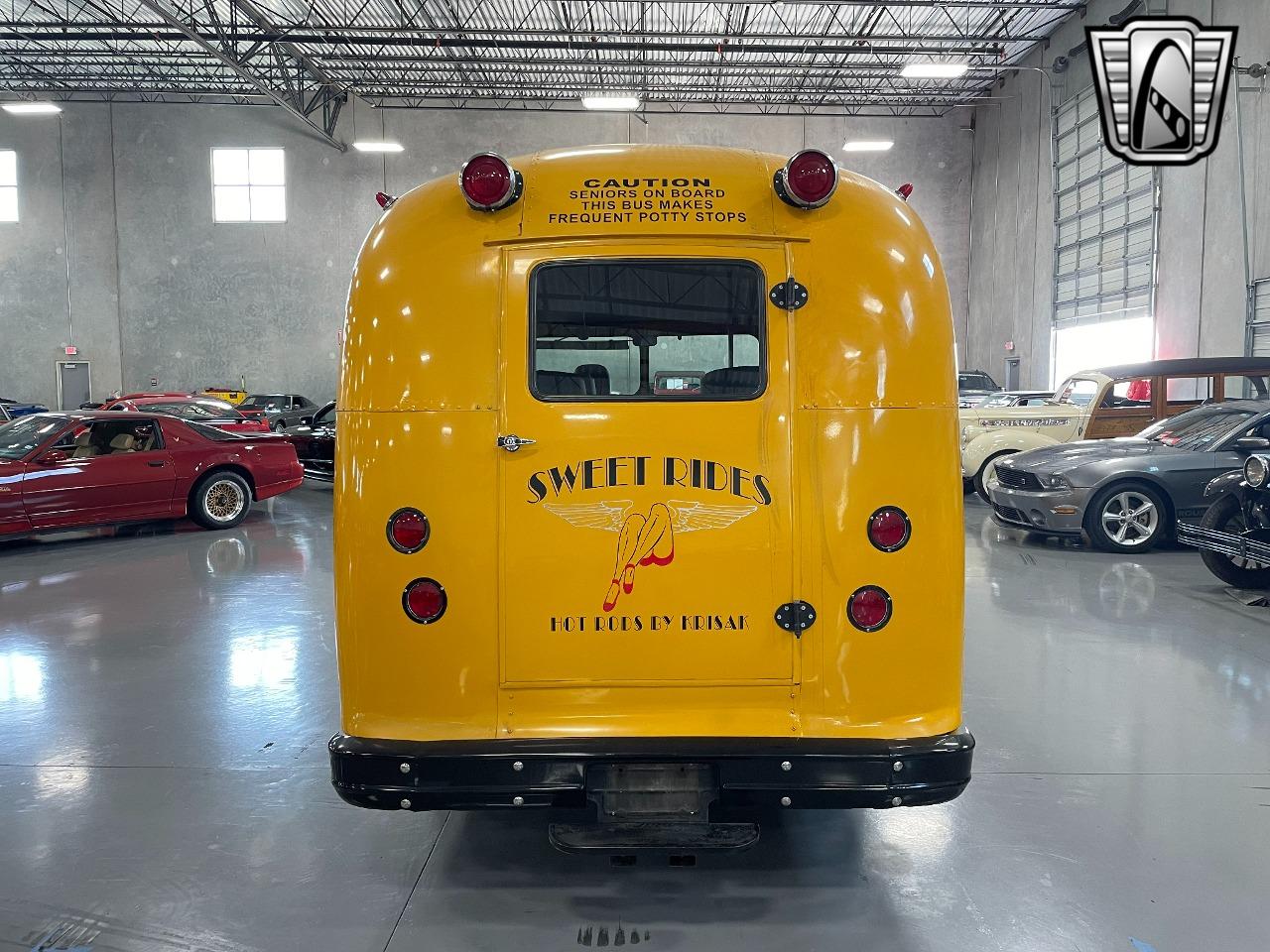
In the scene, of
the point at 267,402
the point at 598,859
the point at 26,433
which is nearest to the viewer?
the point at 598,859

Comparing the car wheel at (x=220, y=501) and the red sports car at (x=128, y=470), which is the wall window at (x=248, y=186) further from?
the car wheel at (x=220, y=501)

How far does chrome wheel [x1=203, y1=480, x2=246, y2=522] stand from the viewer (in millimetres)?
11016

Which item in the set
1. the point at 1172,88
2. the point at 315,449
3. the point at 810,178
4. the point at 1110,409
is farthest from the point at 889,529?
the point at 1172,88

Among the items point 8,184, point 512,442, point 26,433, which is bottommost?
point 26,433

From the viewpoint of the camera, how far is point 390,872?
3199mm

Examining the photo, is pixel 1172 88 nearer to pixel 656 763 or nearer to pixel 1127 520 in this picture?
pixel 1127 520

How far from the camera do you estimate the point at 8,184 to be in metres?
26.4

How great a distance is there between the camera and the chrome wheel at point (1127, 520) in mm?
9000

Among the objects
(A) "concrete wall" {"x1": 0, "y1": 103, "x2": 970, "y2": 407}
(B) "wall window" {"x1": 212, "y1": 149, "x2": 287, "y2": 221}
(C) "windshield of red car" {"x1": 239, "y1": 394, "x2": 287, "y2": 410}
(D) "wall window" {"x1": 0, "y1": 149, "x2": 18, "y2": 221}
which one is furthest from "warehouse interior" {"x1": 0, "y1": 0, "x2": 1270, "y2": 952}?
(D) "wall window" {"x1": 0, "y1": 149, "x2": 18, "y2": 221}

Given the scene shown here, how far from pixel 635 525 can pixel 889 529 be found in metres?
0.80

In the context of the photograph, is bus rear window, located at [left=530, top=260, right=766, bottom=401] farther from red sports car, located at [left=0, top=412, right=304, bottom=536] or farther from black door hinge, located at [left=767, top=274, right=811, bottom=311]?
red sports car, located at [left=0, top=412, right=304, bottom=536]

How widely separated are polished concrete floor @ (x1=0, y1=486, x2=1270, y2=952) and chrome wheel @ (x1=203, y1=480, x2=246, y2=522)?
522 cm

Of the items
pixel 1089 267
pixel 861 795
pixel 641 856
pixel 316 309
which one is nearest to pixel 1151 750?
pixel 861 795

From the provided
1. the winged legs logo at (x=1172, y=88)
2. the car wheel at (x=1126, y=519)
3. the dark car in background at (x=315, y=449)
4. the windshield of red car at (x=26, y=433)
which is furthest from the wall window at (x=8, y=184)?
the car wheel at (x=1126, y=519)
